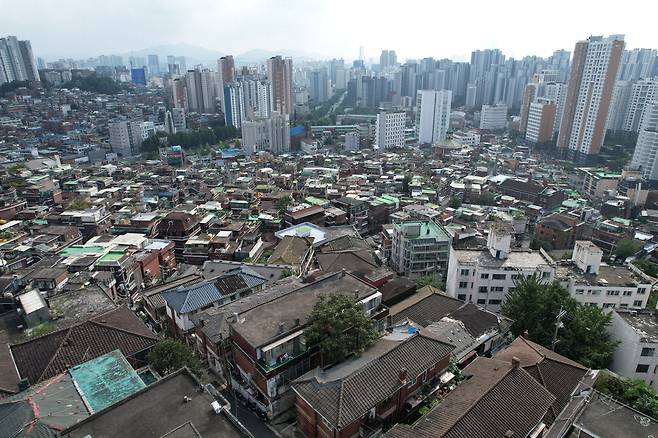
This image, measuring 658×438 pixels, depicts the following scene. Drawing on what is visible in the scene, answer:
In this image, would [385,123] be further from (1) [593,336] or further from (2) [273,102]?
(1) [593,336]

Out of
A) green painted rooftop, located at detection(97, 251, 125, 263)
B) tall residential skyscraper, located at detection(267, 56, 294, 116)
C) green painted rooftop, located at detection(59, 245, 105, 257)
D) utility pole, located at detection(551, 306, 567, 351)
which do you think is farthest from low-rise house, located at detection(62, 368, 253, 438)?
tall residential skyscraper, located at detection(267, 56, 294, 116)

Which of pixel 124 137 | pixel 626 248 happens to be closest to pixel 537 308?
pixel 626 248

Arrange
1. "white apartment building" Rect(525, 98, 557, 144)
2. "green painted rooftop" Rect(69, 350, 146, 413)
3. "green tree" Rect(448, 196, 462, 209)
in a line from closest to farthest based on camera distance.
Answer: "green painted rooftop" Rect(69, 350, 146, 413), "green tree" Rect(448, 196, 462, 209), "white apartment building" Rect(525, 98, 557, 144)

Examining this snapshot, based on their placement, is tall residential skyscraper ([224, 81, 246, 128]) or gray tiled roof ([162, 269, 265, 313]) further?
tall residential skyscraper ([224, 81, 246, 128])

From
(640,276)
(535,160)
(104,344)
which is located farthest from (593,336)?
(535,160)

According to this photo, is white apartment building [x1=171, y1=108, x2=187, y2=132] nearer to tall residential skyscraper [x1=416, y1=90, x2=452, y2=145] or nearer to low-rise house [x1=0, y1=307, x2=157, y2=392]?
tall residential skyscraper [x1=416, y1=90, x2=452, y2=145]

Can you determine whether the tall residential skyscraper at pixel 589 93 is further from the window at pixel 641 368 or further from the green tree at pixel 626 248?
the window at pixel 641 368
